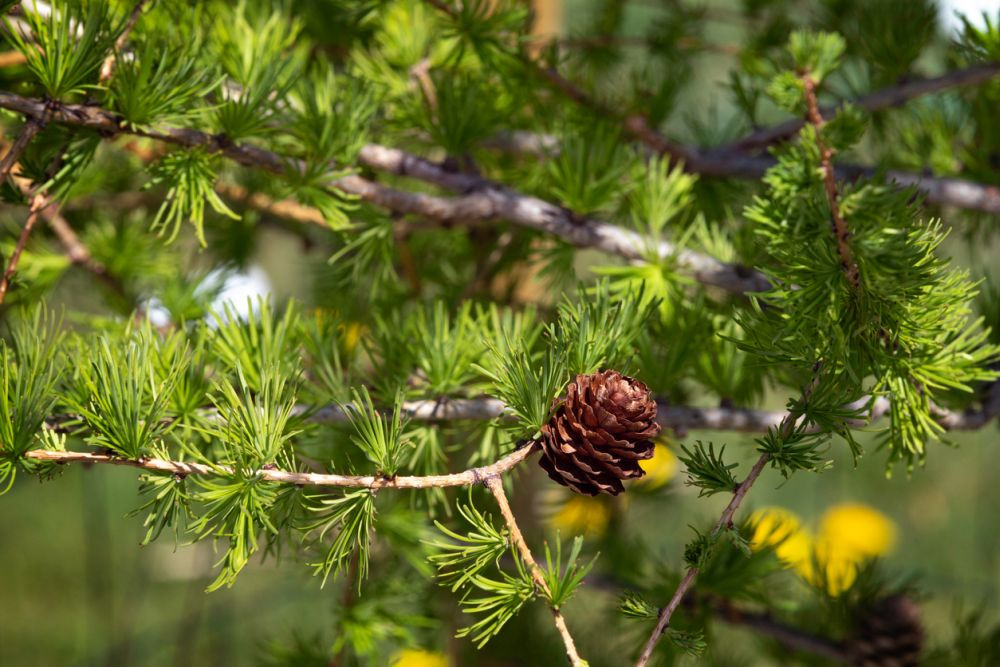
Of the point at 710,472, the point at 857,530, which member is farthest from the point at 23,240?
the point at 857,530

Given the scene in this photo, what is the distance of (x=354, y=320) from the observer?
54 cm

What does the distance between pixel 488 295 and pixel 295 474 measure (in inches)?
12.6

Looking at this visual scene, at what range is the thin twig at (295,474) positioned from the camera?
26cm

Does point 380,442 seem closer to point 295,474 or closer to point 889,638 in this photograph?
point 295,474

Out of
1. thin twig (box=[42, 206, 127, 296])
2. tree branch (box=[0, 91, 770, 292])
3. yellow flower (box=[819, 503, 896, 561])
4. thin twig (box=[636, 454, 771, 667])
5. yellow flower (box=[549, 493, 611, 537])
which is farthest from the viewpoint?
yellow flower (box=[819, 503, 896, 561])

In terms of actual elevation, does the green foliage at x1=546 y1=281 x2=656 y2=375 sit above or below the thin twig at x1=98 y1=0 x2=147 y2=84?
below

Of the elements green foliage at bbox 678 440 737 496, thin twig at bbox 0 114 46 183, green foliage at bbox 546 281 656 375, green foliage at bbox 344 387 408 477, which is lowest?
green foliage at bbox 344 387 408 477

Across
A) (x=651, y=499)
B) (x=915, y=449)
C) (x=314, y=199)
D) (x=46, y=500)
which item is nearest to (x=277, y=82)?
(x=314, y=199)

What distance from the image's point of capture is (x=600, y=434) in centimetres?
26

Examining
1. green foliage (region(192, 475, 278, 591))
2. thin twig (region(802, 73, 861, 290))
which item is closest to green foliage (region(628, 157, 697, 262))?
thin twig (region(802, 73, 861, 290))

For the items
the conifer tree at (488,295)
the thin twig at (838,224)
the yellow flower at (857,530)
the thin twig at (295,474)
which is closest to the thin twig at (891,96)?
the conifer tree at (488,295)

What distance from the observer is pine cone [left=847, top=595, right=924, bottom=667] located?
18.7 inches

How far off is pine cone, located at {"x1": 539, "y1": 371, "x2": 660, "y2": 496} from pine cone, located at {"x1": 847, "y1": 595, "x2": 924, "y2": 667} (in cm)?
29

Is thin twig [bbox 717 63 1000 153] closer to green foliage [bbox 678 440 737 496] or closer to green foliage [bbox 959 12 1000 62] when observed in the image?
green foliage [bbox 959 12 1000 62]
